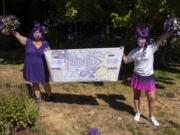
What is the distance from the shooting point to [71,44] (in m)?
16.1

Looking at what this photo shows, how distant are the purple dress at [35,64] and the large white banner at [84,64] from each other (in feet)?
0.41

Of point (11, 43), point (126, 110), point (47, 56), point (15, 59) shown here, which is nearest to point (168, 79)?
point (126, 110)

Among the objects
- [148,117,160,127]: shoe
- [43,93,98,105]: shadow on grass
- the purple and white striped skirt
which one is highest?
the purple and white striped skirt

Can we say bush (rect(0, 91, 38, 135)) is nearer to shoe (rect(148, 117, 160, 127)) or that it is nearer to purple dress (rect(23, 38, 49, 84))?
purple dress (rect(23, 38, 49, 84))

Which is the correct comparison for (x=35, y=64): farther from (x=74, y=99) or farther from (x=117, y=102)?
(x=117, y=102)

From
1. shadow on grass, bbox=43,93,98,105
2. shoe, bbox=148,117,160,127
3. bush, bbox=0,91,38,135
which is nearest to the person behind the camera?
bush, bbox=0,91,38,135

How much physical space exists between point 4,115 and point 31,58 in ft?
5.82

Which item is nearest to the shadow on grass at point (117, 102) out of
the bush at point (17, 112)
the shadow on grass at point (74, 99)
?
the shadow on grass at point (74, 99)

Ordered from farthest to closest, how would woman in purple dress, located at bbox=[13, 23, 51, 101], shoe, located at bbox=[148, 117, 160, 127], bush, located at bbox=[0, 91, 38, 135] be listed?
Result: woman in purple dress, located at bbox=[13, 23, 51, 101], shoe, located at bbox=[148, 117, 160, 127], bush, located at bbox=[0, 91, 38, 135]

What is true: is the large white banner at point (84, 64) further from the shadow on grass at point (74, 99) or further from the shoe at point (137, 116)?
the shoe at point (137, 116)

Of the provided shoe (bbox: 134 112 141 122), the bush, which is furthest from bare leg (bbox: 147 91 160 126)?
the bush

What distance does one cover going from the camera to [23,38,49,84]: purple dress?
28.9 ft

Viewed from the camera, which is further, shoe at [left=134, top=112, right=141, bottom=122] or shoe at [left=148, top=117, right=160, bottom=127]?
shoe at [left=134, top=112, right=141, bottom=122]

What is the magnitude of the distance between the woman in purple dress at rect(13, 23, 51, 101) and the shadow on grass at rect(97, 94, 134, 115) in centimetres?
125
